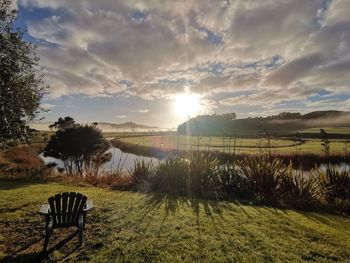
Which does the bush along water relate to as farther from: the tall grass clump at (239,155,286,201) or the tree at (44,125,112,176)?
the tree at (44,125,112,176)

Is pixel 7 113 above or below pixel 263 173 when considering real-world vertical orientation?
above

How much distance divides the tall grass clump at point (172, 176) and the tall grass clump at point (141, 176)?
1.32ft

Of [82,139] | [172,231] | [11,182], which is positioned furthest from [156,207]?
[82,139]

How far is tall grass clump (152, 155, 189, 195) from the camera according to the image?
13.1 metres

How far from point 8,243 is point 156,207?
463 cm

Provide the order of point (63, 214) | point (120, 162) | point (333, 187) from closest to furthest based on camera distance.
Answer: point (63, 214)
point (333, 187)
point (120, 162)

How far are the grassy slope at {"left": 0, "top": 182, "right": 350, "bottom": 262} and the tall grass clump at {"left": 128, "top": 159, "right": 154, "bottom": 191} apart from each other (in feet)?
9.98

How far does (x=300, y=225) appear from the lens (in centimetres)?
830

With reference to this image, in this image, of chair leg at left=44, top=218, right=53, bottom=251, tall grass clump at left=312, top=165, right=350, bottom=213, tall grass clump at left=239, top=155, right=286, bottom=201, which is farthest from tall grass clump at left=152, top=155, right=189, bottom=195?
chair leg at left=44, top=218, right=53, bottom=251

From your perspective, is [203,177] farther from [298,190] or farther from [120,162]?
[120,162]

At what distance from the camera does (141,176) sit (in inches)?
564

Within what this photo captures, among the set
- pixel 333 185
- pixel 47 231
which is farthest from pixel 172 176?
pixel 47 231

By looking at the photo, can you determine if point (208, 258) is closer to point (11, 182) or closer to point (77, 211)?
point (77, 211)

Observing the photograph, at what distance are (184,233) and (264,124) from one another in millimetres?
21826
